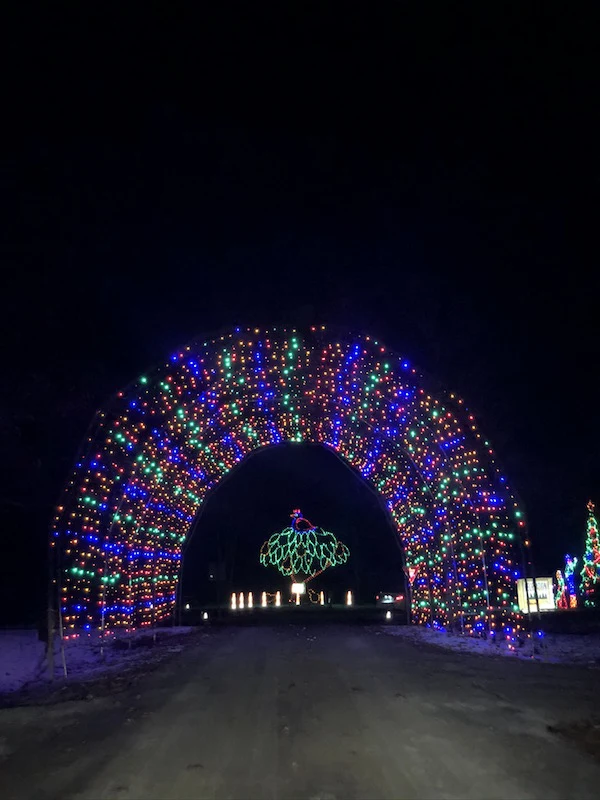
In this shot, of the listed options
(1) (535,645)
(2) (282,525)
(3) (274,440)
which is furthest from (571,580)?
(2) (282,525)

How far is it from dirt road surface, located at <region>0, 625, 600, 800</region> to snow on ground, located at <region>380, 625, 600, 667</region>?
1.20 m

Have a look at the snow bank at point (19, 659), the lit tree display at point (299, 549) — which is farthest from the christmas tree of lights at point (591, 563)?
the snow bank at point (19, 659)

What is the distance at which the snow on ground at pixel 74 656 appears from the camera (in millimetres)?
10312

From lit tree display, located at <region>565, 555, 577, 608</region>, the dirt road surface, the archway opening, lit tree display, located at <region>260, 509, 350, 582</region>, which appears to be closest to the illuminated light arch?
the dirt road surface

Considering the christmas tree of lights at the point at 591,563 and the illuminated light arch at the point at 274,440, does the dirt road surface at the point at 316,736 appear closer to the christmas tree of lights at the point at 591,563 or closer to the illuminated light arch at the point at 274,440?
the illuminated light arch at the point at 274,440

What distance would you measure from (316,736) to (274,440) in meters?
12.7

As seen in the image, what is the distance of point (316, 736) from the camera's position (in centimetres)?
606

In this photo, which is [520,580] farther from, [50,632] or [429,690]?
[50,632]

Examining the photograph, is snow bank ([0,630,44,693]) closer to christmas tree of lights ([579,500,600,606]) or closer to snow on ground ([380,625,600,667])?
snow on ground ([380,625,600,667])

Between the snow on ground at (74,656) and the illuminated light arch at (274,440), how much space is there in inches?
29.0

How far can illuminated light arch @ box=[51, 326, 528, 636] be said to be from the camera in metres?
12.8

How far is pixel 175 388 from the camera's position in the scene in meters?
13.4

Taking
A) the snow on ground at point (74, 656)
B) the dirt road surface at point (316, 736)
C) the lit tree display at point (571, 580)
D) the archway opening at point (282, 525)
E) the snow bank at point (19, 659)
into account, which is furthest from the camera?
the archway opening at point (282, 525)

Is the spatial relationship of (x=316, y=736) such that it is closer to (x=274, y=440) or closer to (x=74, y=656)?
(x=74, y=656)
